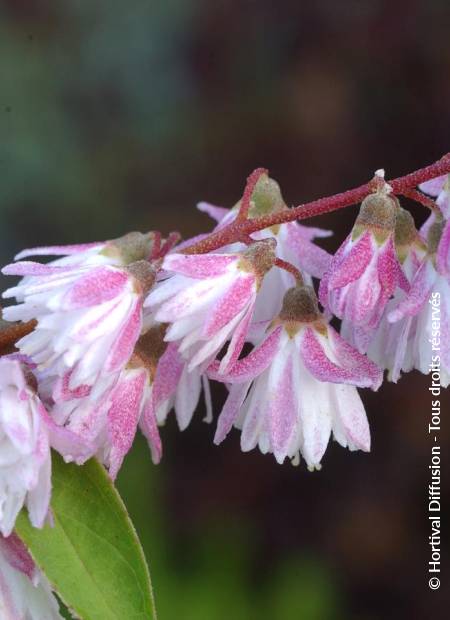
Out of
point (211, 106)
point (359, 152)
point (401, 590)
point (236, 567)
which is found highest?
point (211, 106)

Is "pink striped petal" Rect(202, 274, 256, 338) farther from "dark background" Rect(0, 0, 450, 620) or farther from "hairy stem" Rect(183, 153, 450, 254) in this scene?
"dark background" Rect(0, 0, 450, 620)

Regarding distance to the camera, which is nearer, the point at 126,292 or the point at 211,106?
the point at 126,292

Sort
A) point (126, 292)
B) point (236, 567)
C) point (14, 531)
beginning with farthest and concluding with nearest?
point (236, 567)
point (14, 531)
point (126, 292)

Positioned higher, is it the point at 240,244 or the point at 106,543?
the point at 240,244

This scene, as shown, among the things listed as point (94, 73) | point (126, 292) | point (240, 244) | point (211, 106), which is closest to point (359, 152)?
point (211, 106)

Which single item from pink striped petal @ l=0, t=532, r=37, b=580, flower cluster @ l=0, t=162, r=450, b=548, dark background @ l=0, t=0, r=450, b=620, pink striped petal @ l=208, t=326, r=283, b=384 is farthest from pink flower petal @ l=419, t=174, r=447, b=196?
dark background @ l=0, t=0, r=450, b=620

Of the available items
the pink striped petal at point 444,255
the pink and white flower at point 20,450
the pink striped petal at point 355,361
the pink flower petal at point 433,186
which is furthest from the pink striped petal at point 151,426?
the pink flower petal at point 433,186

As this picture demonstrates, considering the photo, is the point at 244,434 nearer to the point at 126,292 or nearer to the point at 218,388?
the point at 126,292
